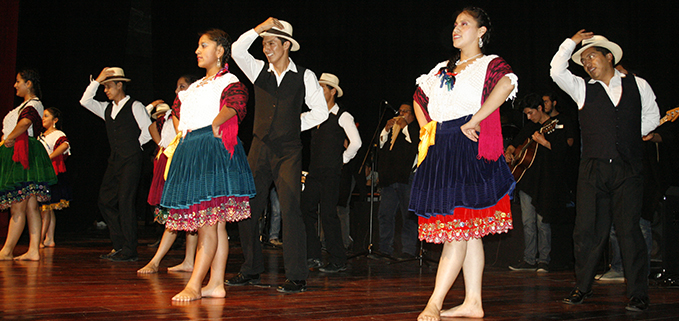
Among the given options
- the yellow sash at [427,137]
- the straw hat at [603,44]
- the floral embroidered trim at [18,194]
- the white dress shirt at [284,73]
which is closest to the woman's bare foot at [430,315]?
the yellow sash at [427,137]

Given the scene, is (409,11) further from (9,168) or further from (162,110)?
(9,168)

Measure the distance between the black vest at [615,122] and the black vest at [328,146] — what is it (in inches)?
83.6

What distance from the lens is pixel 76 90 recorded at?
314 inches

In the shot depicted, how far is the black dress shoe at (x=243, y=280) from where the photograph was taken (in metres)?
3.61

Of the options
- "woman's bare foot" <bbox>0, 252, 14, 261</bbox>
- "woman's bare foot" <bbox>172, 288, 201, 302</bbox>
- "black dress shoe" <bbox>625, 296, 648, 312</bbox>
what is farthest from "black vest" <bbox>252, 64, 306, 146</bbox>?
"woman's bare foot" <bbox>0, 252, 14, 261</bbox>

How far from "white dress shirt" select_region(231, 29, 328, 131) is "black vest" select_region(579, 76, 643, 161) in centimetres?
166

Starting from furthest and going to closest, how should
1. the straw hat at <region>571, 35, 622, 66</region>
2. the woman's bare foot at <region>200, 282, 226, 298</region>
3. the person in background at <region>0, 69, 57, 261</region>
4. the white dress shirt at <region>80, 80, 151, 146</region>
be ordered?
the white dress shirt at <region>80, 80, 151, 146</region> < the person in background at <region>0, 69, 57, 261</region> < the straw hat at <region>571, 35, 622, 66</region> < the woman's bare foot at <region>200, 282, 226, 298</region>

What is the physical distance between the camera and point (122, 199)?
496 cm

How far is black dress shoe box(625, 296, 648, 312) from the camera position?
3.11 metres

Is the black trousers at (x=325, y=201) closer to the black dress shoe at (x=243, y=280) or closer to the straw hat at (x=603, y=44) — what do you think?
the black dress shoe at (x=243, y=280)

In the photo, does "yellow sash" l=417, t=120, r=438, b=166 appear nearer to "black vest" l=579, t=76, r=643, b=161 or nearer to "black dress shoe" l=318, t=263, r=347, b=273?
"black vest" l=579, t=76, r=643, b=161

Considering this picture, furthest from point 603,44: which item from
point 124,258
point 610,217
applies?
point 124,258

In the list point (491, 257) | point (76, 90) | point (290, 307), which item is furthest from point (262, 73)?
point (76, 90)

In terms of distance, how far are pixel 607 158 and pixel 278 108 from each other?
6.56 feet
